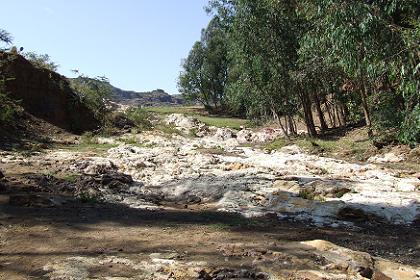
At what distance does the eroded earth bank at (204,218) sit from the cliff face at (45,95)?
7.95 meters

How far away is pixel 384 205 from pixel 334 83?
14.9m

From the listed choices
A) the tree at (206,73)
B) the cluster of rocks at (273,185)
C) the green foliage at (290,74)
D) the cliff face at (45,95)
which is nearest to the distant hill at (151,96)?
the tree at (206,73)

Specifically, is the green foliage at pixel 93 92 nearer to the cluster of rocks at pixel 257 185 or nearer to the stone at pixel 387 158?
the cluster of rocks at pixel 257 185

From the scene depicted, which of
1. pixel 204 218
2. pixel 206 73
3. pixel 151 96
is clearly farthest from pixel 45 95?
pixel 151 96

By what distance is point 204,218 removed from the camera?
388 inches

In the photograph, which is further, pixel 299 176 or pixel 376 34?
pixel 299 176

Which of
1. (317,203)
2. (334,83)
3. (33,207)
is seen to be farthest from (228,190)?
(334,83)

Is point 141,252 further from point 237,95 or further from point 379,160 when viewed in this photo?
point 237,95

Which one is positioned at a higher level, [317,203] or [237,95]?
[237,95]

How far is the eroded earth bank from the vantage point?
6.39 metres

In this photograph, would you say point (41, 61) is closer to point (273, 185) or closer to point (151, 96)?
point (273, 185)

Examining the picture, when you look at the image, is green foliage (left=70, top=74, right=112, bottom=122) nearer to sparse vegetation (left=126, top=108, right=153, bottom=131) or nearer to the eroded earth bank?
sparse vegetation (left=126, top=108, right=153, bottom=131)

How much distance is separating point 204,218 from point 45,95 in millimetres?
18799

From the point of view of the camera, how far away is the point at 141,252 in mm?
6992
